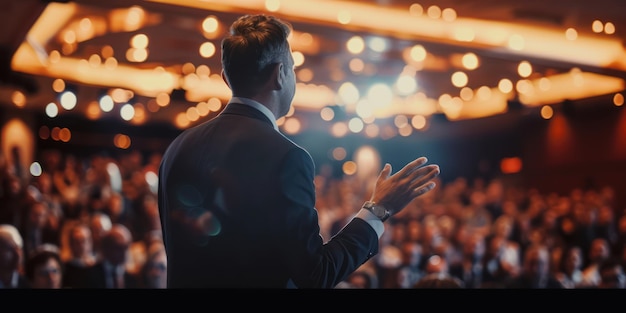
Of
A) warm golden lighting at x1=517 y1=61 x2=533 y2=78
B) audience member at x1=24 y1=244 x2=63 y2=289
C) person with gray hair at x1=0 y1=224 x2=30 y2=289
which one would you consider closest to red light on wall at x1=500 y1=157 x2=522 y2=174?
warm golden lighting at x1=517 y1=61 x2=533 y2=78

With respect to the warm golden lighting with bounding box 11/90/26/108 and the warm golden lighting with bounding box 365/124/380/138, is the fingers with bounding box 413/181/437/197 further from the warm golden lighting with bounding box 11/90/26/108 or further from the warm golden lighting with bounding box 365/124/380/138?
the warm golden lighting with bounding box 365/124/380/138

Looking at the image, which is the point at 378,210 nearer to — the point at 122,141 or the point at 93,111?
the point at 93,111

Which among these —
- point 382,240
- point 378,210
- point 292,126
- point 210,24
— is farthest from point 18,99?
point 378,210

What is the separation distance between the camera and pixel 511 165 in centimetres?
1490

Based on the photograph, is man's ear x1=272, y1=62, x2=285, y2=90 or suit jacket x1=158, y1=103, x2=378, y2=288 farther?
man's ear x1=272, y1=62, x2=285, y2=90

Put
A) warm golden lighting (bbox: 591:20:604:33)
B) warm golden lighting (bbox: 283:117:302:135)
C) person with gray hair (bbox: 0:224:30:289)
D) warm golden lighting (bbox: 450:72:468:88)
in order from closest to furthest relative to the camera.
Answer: person with gray hair (bbox: 0:224:30:289) → warm golden lighting (bbox: 591:20:604:33) → warm golden lighting (bbox: 450:72:468:88) → warm golden lighting (bbox: 283:117:302:135)

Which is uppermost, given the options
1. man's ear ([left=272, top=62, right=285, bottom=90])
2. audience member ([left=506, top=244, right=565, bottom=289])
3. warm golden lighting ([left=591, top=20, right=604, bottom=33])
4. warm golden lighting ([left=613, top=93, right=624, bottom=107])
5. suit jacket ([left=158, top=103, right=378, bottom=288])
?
man's ear ([left=272, top=62, right=285, bottom=90])

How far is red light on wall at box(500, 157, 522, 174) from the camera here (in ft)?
47.9

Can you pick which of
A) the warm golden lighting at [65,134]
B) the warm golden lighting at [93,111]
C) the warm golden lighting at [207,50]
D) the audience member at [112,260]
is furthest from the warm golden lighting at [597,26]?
the warm golden lighting at [65,134]

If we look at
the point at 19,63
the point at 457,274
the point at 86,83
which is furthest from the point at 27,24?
the point at 457,274

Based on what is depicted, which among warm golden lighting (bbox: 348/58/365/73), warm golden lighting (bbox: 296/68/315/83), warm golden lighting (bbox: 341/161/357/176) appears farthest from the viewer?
warm golden lighting (bbox: 341/161/357/176)

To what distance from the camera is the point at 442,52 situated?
8.07m

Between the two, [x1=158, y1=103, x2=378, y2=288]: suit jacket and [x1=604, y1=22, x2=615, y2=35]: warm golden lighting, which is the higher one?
[x1=158, y1=103, x2=378, y2=288]: suit jacket

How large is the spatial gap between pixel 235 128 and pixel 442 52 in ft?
22.9
